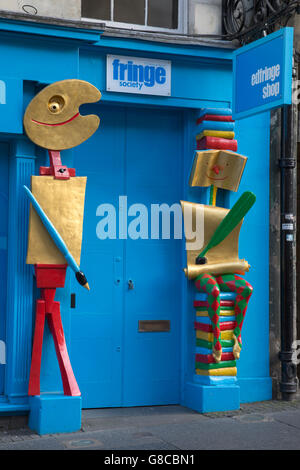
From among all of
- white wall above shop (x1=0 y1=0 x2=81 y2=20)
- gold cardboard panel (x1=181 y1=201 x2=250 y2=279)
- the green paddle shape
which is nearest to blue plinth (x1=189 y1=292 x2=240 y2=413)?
gold cardboard panel (x1=181 y1=201 x2=250 y2=279)

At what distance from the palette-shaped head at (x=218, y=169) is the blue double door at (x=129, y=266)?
0.35m

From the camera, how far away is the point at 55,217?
633 cm

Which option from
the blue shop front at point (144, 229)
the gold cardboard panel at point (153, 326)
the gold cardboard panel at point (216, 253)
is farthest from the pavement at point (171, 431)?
the gold cardboard panel at point (216, 253)

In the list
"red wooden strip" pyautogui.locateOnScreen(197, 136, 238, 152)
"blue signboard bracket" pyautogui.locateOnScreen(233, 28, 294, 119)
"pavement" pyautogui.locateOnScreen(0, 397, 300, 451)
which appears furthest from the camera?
"red wooden strip" pyautogui.locateOnScreen(197, 136, 238, 152)

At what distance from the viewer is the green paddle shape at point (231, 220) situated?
6.81 meters

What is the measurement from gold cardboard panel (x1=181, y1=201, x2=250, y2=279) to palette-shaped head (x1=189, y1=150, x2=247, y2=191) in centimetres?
25

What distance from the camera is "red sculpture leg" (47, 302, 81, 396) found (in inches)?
246

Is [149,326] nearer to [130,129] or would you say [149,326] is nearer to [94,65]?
[130,129]

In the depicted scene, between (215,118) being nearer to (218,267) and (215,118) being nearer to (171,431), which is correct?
(218,267)

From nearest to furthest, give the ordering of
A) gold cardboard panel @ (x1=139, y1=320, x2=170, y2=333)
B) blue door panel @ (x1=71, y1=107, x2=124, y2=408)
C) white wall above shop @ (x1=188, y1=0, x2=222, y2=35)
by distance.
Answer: blue door panel @ (x1=71, y1=107, x2=124, y2=408) < gold cardboard panel @ (x1=139, y1=320, x2=170, y2=333) < white wall above shop @ (x1=188, y1=0, x2=222, y2=35)

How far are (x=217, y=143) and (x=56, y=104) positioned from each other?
1.71 meters

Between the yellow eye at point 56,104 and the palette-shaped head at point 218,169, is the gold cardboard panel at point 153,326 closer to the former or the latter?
the palette-shaped head at point 218,169

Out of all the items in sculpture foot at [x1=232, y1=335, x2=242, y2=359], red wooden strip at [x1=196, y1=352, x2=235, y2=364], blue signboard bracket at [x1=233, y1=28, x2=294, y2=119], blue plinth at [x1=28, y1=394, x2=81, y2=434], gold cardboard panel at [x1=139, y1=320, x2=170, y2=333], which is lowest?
blue plinth at [x1=28, y1=394, x2=81, y2=434]

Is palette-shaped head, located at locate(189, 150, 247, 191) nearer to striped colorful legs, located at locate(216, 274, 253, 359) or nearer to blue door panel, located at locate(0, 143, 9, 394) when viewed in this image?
striped colorful legs, located at locate(216, 274, 253, 359)
